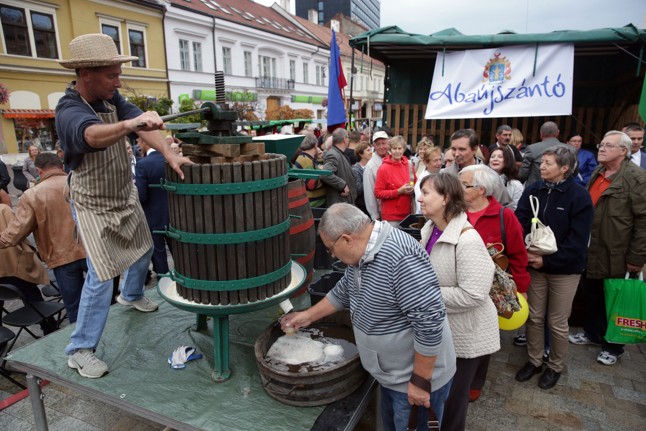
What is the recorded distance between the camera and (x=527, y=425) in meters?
3.20

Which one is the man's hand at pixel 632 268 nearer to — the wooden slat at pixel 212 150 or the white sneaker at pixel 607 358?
the white sneaker at pixel 607 358

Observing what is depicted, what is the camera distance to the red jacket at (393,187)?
5516 mm

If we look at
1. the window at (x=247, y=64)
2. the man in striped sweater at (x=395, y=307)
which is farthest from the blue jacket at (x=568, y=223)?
the window at (x=247, y=64)

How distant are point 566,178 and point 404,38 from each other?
3629 mm

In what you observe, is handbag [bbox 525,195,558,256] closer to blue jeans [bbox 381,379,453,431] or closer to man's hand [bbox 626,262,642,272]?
man's hand [bbox 626,262,642,272]

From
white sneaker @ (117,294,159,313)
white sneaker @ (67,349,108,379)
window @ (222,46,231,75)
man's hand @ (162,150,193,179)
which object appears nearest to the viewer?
man's hand @ (162,150,193,179)

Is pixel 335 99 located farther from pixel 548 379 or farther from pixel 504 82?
pixel 548 379

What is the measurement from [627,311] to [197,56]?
29.9 meters

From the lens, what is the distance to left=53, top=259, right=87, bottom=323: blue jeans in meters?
3.96

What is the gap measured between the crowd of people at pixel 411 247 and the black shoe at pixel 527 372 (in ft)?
0.04

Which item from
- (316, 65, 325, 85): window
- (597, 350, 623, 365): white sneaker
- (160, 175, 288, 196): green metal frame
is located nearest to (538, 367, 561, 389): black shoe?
(597, 350, 623, 365): white sneaker

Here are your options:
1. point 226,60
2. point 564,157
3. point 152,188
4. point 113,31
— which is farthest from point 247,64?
point 564,157

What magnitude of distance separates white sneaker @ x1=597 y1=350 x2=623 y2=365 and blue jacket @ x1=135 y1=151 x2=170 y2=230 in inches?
194

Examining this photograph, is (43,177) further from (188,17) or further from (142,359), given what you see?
(188,17)
